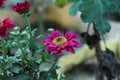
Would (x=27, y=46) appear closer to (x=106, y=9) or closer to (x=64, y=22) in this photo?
(x=106, y=9)

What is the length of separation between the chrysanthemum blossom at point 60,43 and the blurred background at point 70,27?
0.28 metres

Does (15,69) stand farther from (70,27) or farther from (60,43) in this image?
(70,27)

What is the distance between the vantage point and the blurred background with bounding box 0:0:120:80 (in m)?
2.33

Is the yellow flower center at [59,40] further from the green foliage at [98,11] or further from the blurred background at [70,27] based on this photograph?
the blurred background at [70,27]

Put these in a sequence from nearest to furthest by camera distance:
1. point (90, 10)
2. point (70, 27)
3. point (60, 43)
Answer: point (60, 43)
point (90, 10)
point (70, 27)

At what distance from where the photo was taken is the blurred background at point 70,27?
2.33 m

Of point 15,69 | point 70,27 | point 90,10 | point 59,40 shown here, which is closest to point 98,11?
point 90,10

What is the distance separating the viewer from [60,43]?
0.97 metres

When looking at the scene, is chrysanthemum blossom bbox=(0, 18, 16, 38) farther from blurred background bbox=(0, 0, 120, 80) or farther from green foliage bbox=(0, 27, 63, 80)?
blurred background bbox=(0, 0, 120, 80)

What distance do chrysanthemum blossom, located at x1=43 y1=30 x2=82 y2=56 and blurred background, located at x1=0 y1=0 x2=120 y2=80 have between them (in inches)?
11.2

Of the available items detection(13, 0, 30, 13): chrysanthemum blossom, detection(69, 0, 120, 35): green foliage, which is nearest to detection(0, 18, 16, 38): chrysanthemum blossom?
detection(13, 0, 30, 13): chrysanthemum blossom

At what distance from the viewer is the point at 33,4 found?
3.34 m

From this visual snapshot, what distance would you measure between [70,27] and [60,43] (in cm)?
277

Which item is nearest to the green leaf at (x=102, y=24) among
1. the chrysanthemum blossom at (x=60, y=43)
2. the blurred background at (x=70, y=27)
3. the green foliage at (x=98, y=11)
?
the green foliage at (x=98, y=11)
